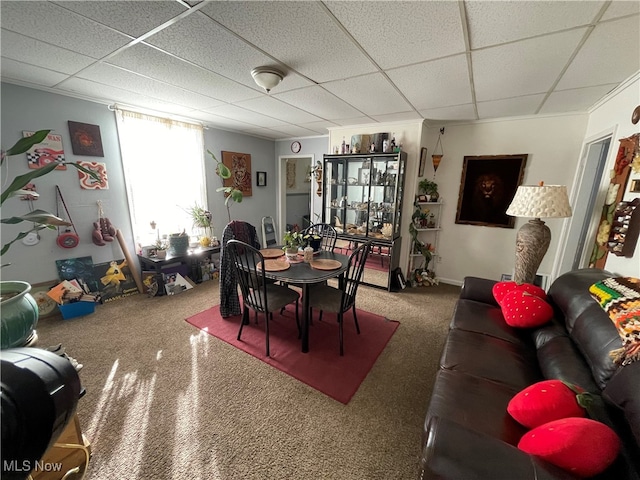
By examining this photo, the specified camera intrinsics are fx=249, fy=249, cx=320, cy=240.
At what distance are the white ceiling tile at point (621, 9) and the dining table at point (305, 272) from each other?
204 cm

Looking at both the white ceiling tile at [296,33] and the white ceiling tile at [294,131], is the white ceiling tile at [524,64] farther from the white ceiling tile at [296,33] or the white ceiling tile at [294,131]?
the white ceiling tile at [294,131]

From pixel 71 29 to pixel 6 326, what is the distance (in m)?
1.59

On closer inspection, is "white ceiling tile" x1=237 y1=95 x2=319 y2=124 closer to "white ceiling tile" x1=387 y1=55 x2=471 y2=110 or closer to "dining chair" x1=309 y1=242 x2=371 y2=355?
"white ceiling tile" x1=387 y1=55 x2=471 y2=110

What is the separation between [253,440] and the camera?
1415mm

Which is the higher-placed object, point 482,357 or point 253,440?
point 482,357

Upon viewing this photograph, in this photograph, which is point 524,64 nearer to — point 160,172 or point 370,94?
point 370,94

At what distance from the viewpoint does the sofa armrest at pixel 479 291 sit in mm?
2102

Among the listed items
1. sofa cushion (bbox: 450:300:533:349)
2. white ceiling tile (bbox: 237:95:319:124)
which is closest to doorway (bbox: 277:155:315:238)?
white ceiling tile (bbox: 237:95:319:124)

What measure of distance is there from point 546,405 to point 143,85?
346 centimetres

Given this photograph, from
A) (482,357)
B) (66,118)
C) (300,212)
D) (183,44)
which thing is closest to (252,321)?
(482,357)

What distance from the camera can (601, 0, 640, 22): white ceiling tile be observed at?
110 cm

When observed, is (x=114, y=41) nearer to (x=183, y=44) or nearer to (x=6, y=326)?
(x=183, y=44)

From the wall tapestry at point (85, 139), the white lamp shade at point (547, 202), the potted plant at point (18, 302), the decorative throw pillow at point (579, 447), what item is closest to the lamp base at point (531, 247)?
the white lamp shade at point (547, 202)

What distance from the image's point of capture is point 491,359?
4.67ft
